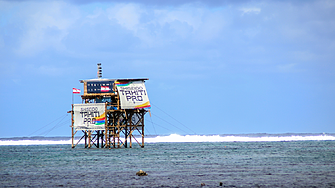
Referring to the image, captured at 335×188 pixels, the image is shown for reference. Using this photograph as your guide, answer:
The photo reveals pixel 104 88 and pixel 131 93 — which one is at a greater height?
pixel 104 88

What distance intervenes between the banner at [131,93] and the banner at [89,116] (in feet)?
12.5

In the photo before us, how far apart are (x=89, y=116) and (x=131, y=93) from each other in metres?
7.40

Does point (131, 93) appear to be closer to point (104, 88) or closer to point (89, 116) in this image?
point (104, 88)

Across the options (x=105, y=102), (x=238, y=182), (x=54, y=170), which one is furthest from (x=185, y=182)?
(x=105, y=102)

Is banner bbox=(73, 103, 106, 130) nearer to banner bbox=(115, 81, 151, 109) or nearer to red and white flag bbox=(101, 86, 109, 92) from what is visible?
red and white flag bbox=(101, 86, 109, 92)

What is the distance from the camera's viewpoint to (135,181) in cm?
3189

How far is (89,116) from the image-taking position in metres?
68.6

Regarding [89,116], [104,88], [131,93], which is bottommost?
[89,116]

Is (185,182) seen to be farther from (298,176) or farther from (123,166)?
(123,166)

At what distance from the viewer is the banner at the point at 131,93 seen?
66.7 metres

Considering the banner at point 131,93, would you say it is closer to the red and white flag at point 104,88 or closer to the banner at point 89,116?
the red and white flag at point 104,88

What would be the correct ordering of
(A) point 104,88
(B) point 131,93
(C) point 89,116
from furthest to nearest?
(A) point 104,88 → (C) point 89,116 → (B) point 131,93

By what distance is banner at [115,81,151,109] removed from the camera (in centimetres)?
6669

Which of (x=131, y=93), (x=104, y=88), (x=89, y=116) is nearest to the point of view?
(x=131, y=93)
